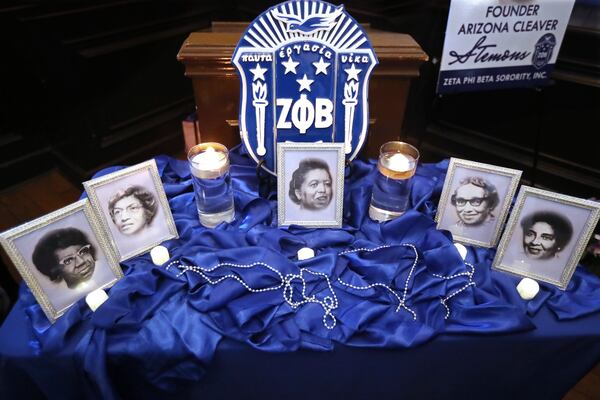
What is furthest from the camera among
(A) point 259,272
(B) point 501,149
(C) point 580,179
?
(B) point 501,149

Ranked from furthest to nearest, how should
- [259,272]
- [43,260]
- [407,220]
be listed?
1. [407,220]
2. [259,272]
3. [43,260]

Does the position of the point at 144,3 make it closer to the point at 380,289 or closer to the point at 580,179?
the point at 380,289

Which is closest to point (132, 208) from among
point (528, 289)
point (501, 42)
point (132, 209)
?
point (132, 209)

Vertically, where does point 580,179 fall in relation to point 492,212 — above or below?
below

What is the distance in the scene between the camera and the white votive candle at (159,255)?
88 cm

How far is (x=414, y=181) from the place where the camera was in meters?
1.08

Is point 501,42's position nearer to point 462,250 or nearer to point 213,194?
point 462,250

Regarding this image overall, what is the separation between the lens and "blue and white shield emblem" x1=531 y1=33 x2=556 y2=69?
1.44 meters

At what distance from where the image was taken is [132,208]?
0.87m

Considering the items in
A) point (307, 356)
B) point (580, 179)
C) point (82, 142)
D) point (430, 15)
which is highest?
point (430, 15)

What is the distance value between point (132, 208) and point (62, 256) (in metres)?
0.16

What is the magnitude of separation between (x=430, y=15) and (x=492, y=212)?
144cm

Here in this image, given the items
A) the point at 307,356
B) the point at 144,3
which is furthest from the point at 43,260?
the point at 144,3

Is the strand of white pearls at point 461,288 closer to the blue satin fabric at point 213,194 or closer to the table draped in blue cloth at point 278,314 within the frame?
the table draped in blue cloth at point 278,314
